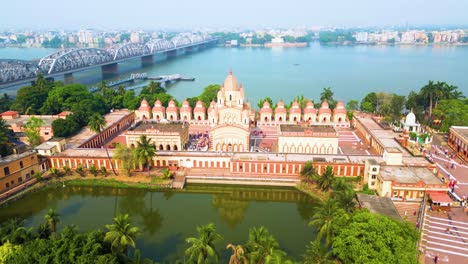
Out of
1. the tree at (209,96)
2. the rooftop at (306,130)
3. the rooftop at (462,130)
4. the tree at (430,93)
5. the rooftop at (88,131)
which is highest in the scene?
the tree at (430,93)

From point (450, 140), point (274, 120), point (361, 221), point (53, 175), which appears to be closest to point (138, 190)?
point (53, 175)

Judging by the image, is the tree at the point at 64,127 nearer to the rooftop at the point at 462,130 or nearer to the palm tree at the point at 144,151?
the palm tree at the point at 144,151

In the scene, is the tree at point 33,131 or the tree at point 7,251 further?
the tree at point 33,131

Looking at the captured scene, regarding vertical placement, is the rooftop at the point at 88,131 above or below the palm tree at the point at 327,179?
above

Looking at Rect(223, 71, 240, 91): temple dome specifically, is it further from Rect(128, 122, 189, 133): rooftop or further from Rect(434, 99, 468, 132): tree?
Rect(434, 99, 468, 132): tree

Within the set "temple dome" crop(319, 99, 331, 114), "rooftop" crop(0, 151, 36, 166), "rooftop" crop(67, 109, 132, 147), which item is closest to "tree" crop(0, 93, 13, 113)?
"rooftop" crop(67, 109, 132, 147)

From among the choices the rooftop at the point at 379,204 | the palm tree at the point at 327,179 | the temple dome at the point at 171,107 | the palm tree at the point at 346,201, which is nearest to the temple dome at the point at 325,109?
the temple dome at the point at 171,107
